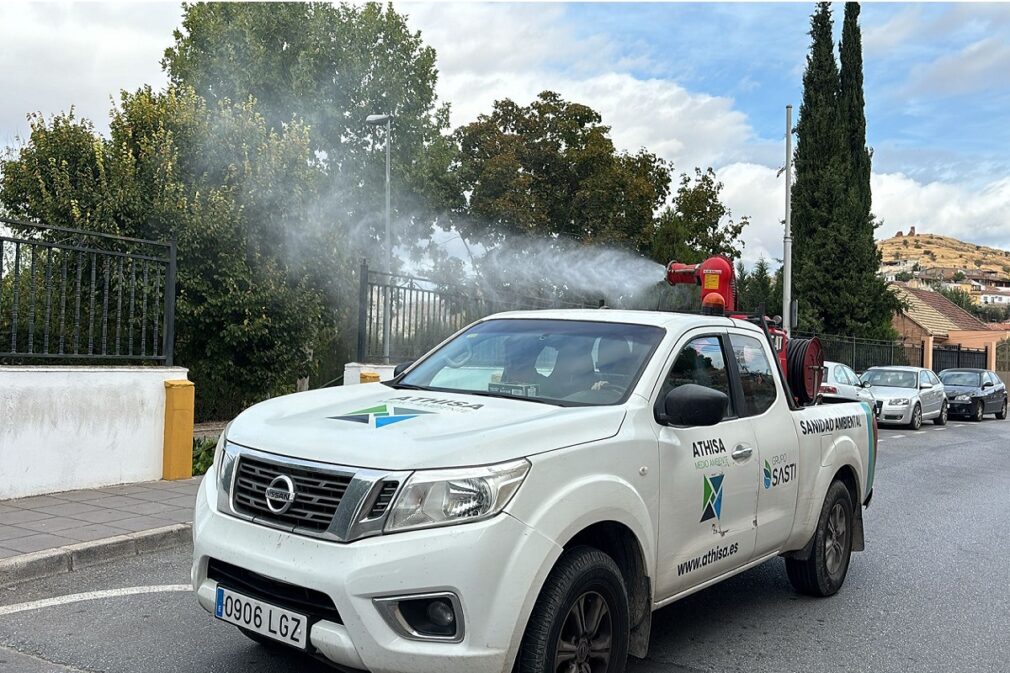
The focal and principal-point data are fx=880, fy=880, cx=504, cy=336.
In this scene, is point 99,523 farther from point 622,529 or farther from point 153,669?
point 622,529

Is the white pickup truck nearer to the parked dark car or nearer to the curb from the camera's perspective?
the curb

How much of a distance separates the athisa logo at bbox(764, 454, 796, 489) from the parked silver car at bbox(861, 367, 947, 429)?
16.5m

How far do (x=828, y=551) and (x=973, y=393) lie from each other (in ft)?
72.1

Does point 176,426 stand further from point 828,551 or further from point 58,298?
point 828,551

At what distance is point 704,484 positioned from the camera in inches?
168

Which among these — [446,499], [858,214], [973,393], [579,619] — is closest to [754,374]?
[579,619]

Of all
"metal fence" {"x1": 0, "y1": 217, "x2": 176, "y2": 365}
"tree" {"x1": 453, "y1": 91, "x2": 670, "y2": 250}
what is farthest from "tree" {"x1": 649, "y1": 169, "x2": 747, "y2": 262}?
"metal fence" {"x1": 0, "y1": 217, "x2": 176, "y2": 365}

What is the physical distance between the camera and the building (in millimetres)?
44156

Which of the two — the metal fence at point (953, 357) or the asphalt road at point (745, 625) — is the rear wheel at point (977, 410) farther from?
the asphalt road at point (745, 625)

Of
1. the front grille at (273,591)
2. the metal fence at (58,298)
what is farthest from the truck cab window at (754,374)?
the metal fence at (58,298)

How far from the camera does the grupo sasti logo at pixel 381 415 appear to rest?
3.57 metres

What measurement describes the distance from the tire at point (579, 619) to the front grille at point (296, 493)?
2.80 feet

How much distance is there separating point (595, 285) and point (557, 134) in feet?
40.6

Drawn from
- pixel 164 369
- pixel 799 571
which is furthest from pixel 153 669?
pixel 164 369
